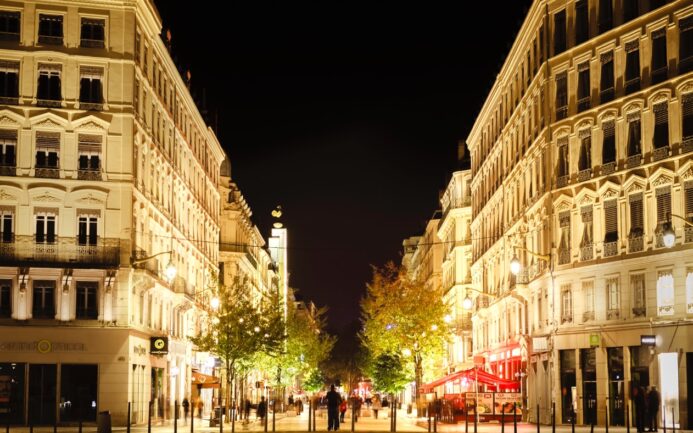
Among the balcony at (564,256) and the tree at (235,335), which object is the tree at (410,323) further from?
the balcony at (564,256)

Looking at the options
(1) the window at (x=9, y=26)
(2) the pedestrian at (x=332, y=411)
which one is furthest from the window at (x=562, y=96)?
(1) the window at (x=9, y=26)

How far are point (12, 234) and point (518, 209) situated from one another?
3279 cm

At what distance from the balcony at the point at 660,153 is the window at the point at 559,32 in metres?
11.2

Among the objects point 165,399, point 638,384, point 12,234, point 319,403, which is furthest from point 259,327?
point 319,403

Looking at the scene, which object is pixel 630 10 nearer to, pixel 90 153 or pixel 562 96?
pixel 562 96

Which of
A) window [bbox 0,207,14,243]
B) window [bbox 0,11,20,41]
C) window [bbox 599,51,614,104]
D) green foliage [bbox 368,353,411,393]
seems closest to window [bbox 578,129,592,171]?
window [bbox 599,51,614,104]

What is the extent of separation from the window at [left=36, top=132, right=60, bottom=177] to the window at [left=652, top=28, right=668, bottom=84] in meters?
30.8

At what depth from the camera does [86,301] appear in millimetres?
57156

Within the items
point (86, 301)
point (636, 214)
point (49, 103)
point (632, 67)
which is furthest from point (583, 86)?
point (86, 301)

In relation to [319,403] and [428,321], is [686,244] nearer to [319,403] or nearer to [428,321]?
[428,321]

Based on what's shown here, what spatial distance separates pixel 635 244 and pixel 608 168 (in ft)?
15.6

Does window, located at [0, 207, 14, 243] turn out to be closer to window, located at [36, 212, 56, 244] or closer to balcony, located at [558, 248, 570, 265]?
window, located at [36, 212, 56, 244]

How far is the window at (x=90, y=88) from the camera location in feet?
192

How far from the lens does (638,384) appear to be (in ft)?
172
